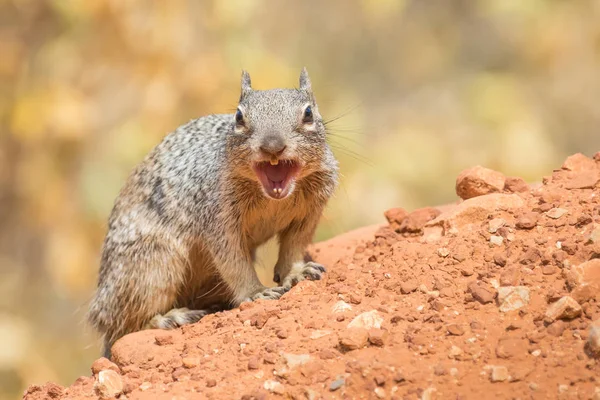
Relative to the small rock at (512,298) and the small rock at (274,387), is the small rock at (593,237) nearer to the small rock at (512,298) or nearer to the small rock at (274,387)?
the small rock at (512,298)

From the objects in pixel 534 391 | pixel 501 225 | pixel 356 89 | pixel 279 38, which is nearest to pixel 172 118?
pixel 279 38

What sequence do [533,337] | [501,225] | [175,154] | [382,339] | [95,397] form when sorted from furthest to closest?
1. [175,154]
2. [501,225]
3. [95,397]
4. [382,339]
5. [533,337]

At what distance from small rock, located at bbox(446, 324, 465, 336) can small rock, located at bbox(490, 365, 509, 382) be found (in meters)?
0.31

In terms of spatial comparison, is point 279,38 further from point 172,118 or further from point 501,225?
point 501,225

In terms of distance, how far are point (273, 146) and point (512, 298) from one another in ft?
4.48

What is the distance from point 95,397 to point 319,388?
3.54ft

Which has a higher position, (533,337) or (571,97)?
(571,97)

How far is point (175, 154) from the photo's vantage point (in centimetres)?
526

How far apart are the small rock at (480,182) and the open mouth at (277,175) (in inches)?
39.2

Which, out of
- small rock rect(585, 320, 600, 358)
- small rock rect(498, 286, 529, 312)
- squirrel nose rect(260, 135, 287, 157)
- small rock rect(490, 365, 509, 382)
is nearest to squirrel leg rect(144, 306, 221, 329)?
squirrel nose rect(260, 135, 287, 157)

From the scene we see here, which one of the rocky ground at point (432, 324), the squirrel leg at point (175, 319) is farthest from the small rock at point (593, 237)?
the squirrel leg at point (175, 319)

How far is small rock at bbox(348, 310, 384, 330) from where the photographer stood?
11.6ft

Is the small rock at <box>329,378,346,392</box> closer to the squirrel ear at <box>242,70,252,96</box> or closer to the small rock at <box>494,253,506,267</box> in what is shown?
the small rock at <box>494,253,506,267</box>

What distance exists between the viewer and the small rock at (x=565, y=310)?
10.5 ft
